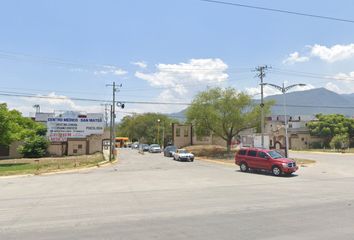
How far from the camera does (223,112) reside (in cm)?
4578

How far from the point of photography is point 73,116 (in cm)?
5234

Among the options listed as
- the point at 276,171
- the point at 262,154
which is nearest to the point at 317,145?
the point at 262,154

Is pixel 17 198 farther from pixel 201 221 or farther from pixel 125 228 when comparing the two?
pixel 201 221

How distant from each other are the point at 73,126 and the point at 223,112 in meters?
22.3

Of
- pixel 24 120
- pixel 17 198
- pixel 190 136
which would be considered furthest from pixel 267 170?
pixel 190 136

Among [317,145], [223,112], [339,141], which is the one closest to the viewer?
[223,112]

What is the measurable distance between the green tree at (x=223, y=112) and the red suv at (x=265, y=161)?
1732cm

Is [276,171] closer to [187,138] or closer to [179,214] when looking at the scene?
[179,214]

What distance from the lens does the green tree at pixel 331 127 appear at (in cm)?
6269

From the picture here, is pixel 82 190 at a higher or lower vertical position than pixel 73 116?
lower

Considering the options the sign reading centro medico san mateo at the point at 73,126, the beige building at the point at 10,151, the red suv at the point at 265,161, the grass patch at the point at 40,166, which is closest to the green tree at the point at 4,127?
the grass patch at the point at 40,166

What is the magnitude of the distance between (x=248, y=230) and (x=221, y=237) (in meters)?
0.97

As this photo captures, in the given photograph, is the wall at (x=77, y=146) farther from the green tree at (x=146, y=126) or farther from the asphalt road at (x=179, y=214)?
the green tree at (x=146, y=126)

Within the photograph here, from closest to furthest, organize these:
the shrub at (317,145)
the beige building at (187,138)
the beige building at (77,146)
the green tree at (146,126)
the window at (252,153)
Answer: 1. the window at (252,153)
2. the beige building at (77,146)
3. the shrub at (317,145)
4. the beige building at (187,138)
5. the green tree at (146,126)
